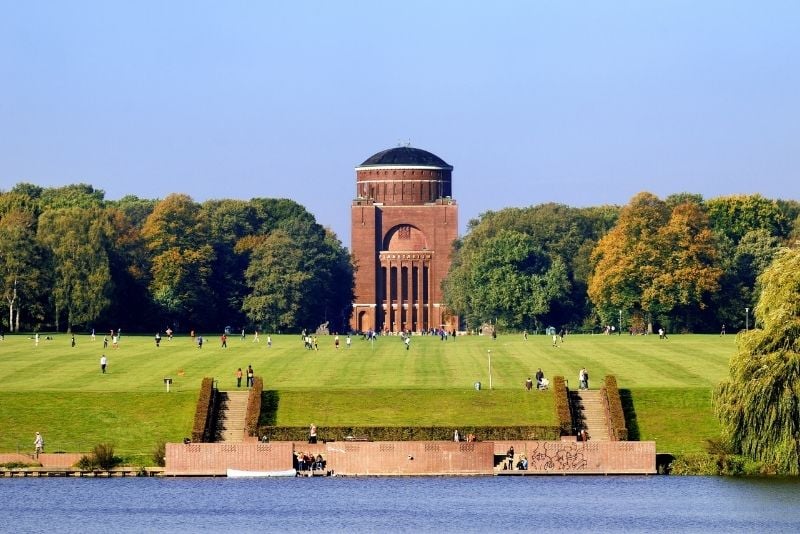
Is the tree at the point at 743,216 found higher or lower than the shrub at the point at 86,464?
higher

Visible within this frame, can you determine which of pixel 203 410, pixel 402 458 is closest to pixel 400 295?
pixel 203 410

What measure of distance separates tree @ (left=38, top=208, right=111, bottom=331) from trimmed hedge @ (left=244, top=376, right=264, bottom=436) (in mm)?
49495

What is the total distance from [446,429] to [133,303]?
66.2 m

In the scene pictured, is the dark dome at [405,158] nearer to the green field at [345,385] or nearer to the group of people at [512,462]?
the green field at [345,385]

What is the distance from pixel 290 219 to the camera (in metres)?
158

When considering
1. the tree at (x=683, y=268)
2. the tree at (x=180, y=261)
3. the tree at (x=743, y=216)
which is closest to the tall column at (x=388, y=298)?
the tree at (x=180, y=261)

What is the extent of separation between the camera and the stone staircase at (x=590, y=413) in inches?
2990

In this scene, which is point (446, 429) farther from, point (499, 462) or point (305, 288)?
point (305, 288)

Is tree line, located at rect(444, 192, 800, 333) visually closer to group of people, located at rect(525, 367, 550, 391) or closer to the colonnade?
the colonnade

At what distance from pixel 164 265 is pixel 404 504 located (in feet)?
263

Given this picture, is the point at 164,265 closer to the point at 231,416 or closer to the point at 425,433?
the point at 231,416

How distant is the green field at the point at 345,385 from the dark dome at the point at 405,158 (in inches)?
2890

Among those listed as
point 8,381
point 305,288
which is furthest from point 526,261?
point 8,381

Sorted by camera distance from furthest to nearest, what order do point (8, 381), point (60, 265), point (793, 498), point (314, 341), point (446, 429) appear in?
point (60, 265) → point (314, 341) → point (8, 381) → point (446, 429) → point (793, 498)
